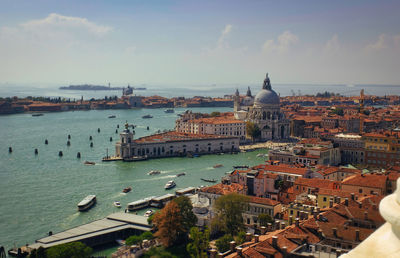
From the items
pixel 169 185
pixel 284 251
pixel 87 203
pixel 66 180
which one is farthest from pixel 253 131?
pixel 284 251

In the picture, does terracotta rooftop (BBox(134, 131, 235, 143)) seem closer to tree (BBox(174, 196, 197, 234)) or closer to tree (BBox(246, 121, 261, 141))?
tree (BBox(246, 121, 261, 141))

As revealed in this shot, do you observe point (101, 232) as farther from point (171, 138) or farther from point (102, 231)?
point (171, 138)

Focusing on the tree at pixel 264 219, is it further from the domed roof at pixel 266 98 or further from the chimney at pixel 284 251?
the domed roof at pixel 266 98

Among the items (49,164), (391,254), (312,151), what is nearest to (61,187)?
(49,164)

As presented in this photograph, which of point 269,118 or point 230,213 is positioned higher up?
point 269,118

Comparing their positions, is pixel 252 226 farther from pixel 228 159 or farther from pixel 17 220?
pixel 228 159

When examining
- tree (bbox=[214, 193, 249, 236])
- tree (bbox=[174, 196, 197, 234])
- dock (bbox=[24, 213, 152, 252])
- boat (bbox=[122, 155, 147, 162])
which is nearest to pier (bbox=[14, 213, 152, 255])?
dock (bbox=[24, 213, 152, 252])

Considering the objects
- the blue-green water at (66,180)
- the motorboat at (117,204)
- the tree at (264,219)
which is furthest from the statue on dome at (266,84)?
the tree at (264,219)
